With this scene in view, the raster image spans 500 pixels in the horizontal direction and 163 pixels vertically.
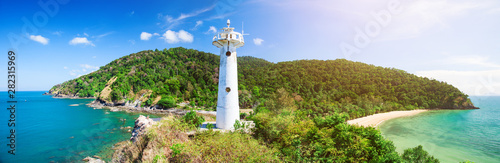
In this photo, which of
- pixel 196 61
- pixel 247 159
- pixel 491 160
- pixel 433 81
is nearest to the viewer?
pixel 247 159

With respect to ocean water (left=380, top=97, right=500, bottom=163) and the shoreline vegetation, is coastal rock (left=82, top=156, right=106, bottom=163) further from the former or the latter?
ocean water (left=380, top=97, right=500, bottom=163)

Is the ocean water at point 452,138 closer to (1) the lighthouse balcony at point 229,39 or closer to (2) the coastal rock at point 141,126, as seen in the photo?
(1) the lighthouse balcony at point 229,39

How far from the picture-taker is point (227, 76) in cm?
1088

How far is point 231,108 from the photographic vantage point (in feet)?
36.4

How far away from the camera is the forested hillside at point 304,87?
48.2 metres

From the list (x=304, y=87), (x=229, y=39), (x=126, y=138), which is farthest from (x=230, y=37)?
(x=304, y=87)

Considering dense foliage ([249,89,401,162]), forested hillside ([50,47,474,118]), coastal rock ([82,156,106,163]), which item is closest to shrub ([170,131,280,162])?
dense foliage ([249,89,401,162])

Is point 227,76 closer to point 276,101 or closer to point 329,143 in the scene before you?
point 329,143

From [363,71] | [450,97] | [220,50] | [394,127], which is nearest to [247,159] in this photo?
[220,50]

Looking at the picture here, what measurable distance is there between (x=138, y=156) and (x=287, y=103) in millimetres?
22967

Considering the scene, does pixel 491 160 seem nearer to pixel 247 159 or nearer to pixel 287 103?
pixel 287 103

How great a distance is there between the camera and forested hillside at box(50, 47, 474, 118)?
48.2 metres

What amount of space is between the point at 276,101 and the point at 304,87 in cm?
2715

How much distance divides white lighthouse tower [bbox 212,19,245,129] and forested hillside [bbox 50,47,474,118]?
28432 millimetres
